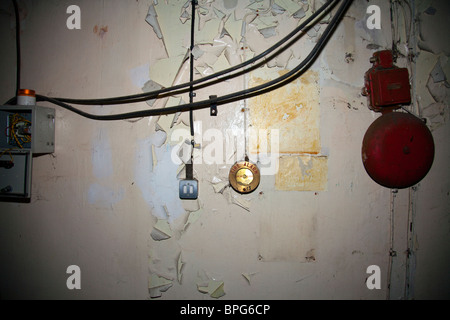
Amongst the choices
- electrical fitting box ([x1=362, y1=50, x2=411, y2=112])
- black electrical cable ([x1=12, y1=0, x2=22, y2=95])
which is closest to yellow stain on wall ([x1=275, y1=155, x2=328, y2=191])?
electrical fitting box ([x1=362, y1=50, x2=411, y2=112])

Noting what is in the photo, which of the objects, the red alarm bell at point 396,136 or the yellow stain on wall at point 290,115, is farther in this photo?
the yellow stain on wall at point 290,115

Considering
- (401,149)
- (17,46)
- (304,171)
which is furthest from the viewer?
(17,46)

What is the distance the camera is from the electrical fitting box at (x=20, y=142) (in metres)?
1.00

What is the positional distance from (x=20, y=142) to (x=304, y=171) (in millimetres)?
1660

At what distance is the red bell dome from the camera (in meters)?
0.93

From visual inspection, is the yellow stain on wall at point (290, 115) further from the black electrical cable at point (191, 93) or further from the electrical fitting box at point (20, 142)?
the electrical fitting box at point (20, 142)

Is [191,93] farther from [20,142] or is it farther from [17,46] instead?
[17,46]

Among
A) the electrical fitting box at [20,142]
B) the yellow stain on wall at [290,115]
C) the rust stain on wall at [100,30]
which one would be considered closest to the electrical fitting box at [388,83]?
the yellow stain on wall at [290,115]

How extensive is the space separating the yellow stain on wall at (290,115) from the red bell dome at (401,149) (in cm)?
29

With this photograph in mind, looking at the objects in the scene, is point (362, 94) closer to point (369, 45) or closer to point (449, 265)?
point (369, 45)

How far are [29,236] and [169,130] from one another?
1128 millimetres

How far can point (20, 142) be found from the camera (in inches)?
42.1

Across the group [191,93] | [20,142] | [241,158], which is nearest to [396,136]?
[241,158]

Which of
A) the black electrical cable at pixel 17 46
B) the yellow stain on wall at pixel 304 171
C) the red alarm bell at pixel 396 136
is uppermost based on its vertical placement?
the black electrical cable at pixel 17 46
